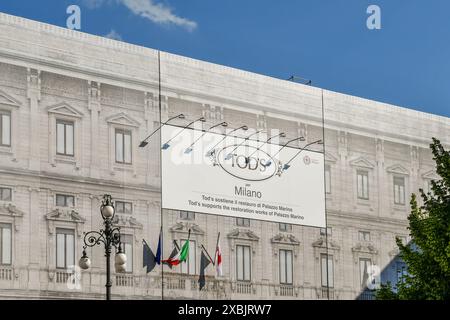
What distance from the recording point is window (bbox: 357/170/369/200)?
50.2 m

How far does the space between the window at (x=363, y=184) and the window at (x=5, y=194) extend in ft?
62.7

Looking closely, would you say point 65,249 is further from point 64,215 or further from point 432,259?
point 432,259

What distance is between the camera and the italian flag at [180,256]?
42.5 metres

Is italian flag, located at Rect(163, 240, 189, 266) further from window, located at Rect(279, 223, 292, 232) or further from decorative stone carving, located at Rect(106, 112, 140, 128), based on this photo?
decorative stone carving, located at Rect(106, 112, 140, 128)

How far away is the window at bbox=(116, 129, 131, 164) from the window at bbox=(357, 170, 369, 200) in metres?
13.6

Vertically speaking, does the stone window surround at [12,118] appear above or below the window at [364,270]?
above

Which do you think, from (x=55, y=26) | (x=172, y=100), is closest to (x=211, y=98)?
(x=172, y=100)

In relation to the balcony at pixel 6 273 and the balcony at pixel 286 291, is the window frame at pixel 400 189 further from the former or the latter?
the balcony at pixel 6 273

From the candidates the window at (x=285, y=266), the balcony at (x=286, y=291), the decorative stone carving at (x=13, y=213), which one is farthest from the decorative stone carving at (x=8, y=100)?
the balcony at (x=286, y=291)

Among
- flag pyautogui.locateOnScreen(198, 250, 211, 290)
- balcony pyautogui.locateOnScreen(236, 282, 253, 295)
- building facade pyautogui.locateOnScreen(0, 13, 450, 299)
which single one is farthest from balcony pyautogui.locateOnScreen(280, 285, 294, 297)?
flag pyautogui.locateOnScreen(198, 250, 211, 290)

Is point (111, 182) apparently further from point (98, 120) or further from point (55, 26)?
point (55, 26)

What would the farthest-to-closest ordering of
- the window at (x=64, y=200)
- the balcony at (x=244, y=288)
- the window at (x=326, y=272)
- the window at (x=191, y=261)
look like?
the window at (x=326, y=272) < the balcony at (x=244, y=288) < the window at (x=191, y=261) < the window at (x=64, y=200)

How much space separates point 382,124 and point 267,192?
9.18 m

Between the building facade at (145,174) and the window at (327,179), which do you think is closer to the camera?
the building facade at (145,174)
